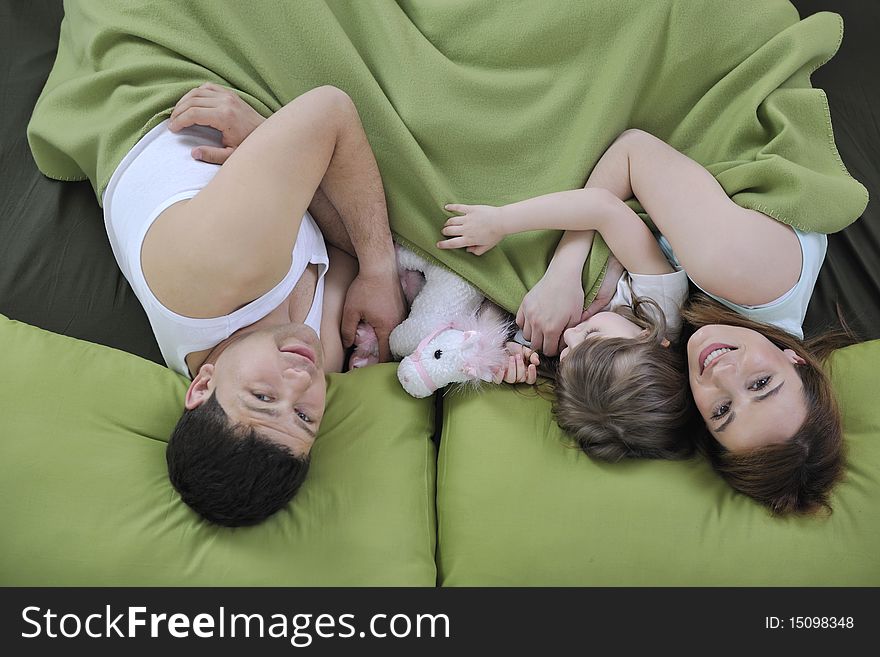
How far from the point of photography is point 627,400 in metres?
1.28

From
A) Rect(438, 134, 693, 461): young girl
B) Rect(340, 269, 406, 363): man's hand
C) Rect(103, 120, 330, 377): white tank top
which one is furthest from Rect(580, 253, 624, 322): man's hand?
Rect(103, 120, 330, 377): white tank top

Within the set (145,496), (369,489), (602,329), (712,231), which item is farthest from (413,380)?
(712,231)

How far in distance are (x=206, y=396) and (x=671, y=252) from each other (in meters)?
0.84

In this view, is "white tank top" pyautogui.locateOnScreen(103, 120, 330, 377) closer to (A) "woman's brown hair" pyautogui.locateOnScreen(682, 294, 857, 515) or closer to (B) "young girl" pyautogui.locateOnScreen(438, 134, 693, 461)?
(B) "young girl" pyautogui.locateOnScreen(438, 134, 693, 461)

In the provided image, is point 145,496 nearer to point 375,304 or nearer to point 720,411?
point 375,304

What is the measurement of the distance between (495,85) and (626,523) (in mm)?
803

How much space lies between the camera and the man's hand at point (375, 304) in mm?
1454

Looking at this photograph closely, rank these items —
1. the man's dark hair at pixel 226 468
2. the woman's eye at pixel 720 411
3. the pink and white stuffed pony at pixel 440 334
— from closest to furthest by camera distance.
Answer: the man's dark hair at pixel 226 468 → the woman's eye at pixel 720 411 → the pink and white stuffed pony at pixel 440 334

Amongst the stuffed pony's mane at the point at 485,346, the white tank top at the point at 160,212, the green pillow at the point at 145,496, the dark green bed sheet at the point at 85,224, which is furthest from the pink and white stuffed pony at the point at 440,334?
the dark green bed sheet at the point at 85,224

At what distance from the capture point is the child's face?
4.49 ft

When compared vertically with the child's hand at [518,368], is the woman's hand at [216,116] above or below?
above

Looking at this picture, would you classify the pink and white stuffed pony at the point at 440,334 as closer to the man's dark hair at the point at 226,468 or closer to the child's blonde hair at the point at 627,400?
the child's blonde hair at the point at 627,400

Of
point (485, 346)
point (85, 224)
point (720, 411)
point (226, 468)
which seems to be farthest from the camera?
point (85, 224)

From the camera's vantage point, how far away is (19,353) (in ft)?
4.19
